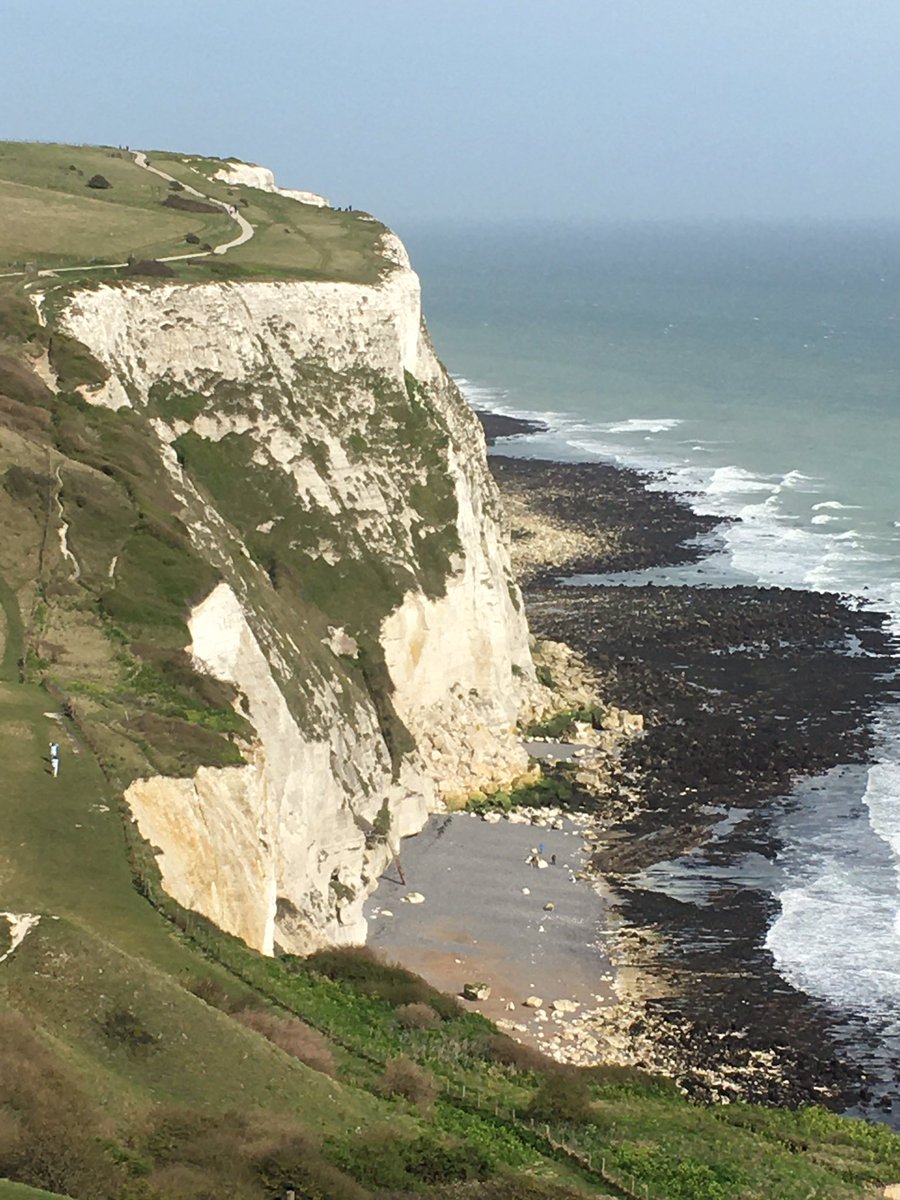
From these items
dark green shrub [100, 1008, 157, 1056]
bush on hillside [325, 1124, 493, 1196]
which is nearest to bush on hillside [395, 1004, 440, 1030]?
bush on hillside [325, 1124, 493, 1196]

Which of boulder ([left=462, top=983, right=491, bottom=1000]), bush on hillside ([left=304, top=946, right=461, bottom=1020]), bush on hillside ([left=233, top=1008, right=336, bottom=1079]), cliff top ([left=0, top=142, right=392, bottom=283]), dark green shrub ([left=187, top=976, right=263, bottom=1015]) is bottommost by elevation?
boulder ([left=462, top=983, right=491, bottom=1000])

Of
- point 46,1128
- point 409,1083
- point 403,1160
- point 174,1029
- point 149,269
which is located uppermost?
point 149,269

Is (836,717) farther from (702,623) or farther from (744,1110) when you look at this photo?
(744,1110)

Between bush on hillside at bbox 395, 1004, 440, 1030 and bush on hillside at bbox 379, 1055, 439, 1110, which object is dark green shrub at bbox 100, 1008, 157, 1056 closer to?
bush on hillside at bbox 379, 1055, 439, 1110

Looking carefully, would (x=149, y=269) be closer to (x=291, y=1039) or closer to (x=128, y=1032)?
(x=291, y=1039)

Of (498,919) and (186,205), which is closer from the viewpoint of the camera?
(498,919)

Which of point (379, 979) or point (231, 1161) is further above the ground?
point (231, 1161)

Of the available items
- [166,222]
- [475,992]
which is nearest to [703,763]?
[475,992]
